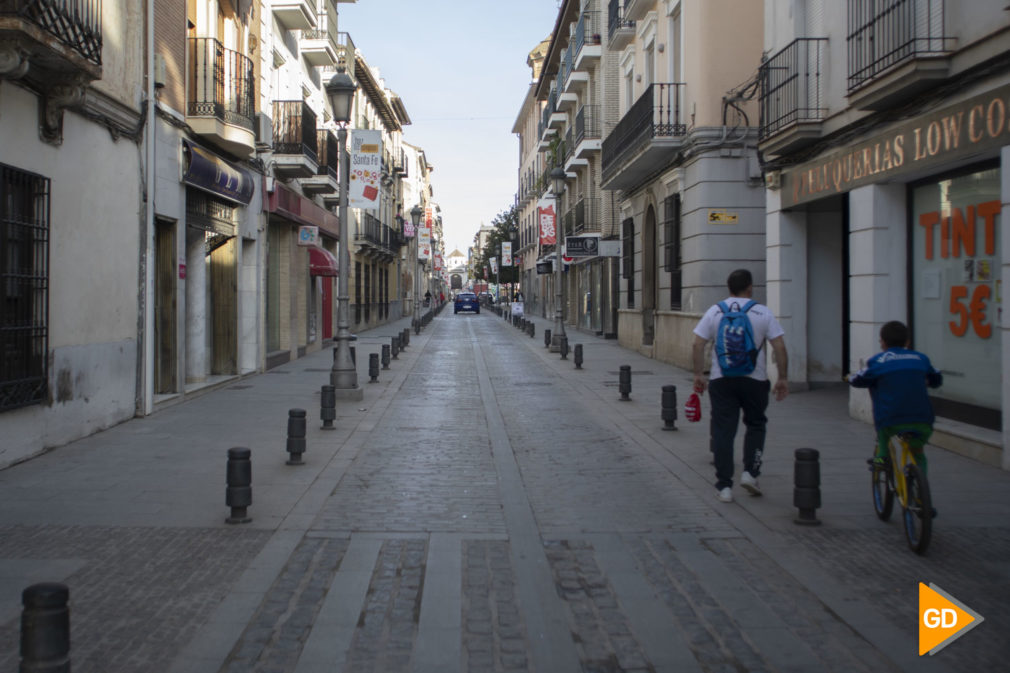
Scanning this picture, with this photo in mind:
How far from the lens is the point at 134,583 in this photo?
5.36 meters

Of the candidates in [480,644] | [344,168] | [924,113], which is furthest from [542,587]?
[344,168]

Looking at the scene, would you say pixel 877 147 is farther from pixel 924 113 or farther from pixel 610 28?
pixel 610 28

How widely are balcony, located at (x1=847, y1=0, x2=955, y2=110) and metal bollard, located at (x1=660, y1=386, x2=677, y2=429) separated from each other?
13.6 ft

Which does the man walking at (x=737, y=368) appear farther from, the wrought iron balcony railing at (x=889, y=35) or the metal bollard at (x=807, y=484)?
the wrought iron balcony railing at (x=889, y=35)

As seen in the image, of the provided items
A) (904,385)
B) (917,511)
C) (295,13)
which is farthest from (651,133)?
→ (917,511)

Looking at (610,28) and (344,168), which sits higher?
(610,28)

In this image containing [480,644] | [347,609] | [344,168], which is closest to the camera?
[480,644]

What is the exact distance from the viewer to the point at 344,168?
1512cm

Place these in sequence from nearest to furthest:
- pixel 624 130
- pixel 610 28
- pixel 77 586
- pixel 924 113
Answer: pixel 77 586 < pixel 924 113 < pixel 624 130 < pixel 610 28

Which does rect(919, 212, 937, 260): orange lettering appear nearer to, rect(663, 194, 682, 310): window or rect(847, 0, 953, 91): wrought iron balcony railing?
rect(847, 0, 953, 91): wrought iron balcony railing

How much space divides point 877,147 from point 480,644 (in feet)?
29.4

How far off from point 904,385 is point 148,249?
10.0 metres

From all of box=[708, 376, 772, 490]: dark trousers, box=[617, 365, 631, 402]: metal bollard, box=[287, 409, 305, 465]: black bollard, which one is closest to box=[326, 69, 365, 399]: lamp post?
box=[617, 365, 631, 402]: metal bollard

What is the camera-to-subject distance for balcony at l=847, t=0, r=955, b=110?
30.8 feet
